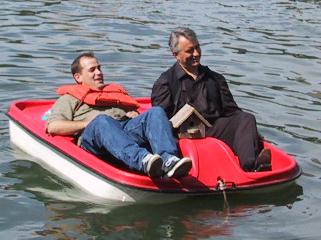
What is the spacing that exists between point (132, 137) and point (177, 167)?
799mm

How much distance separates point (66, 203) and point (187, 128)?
127 centimetres

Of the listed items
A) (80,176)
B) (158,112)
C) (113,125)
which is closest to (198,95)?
(158,112)

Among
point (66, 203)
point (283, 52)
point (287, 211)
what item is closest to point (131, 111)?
point (66, 203)

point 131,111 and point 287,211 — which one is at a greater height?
point 131,111

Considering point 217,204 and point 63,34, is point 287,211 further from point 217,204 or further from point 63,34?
point 63,34

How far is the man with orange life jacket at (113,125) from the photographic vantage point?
644cm

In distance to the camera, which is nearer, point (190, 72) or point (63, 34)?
point (190, 72)

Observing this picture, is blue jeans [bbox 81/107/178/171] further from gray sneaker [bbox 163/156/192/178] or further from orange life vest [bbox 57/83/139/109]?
orange life vest [bbox 57/83/139/109]

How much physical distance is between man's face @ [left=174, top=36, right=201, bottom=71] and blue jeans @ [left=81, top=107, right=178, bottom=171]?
2.19ft

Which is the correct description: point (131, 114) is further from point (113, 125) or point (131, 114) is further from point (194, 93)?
point (113, 125)

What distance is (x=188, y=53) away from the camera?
7.34m

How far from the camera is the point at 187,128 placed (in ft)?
23.6

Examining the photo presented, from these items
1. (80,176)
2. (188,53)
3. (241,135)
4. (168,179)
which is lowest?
(80,176)

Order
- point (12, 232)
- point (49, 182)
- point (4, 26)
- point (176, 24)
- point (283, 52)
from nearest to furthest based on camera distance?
point (12, 232)
point (49, 182)
point (283, 52)
point (4, 26)
point (176, 24)
